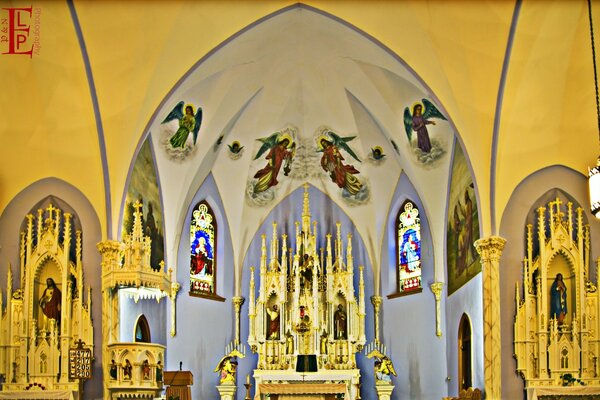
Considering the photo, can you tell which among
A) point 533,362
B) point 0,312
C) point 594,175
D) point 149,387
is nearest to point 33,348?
point 0,312

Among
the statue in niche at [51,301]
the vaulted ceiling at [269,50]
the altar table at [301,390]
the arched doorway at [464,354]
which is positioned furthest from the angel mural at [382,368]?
the statue in niche at [51,301]

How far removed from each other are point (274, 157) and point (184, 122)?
160 inches

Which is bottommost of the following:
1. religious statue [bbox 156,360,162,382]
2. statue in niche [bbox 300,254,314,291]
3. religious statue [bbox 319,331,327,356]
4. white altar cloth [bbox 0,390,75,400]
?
white altar cloth [bbox 0,390,75,400]

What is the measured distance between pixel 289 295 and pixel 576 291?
8890mm

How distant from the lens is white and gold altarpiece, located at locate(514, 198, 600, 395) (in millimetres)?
17906

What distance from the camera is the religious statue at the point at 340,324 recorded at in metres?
24.8

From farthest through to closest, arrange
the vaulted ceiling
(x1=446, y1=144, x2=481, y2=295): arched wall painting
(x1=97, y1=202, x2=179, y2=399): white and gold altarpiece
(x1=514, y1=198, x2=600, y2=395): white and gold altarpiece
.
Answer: (x1=446, y1=144, x2=481, y2=295): arched wall painting < (x1=97, y1=202, x2=179, y2=399): white and gold altarpiece < (x1=514, y1=198, x2=600, y2=395): white and gold altarpiece < the vaulted ceiling

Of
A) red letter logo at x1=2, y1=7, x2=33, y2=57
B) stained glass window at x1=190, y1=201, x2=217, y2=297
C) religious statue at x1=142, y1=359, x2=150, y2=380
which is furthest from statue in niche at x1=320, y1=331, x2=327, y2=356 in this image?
red letter logo at x1=2, y1=7, x2=33, y2=57

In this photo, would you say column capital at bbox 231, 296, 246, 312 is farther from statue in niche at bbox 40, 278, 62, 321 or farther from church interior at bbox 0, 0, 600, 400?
statue in niche at bbox 40, 278, 62, 321

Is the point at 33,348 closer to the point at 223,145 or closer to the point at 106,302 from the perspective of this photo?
the point at 106,302

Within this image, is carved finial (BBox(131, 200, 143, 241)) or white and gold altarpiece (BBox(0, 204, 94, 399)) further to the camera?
carved finial (BBox(131, 200, 143, 241))

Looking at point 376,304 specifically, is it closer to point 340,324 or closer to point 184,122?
point 340,324

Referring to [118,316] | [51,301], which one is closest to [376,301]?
[118,316]

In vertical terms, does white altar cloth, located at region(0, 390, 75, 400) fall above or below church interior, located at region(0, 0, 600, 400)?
below
